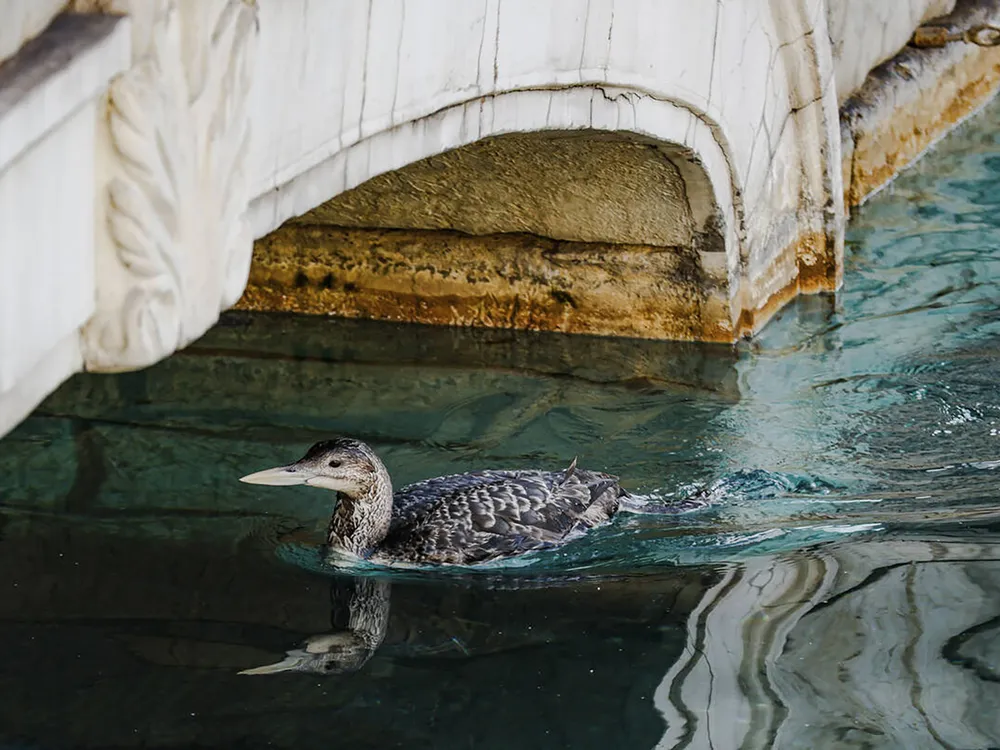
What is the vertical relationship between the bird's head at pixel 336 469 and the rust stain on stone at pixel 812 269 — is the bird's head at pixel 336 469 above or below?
below

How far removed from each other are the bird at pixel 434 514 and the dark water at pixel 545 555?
0.11 meters

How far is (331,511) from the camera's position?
19.7ft

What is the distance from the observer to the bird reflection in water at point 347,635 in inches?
176

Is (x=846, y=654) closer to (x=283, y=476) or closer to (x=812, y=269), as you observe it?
(x=283, y=476)

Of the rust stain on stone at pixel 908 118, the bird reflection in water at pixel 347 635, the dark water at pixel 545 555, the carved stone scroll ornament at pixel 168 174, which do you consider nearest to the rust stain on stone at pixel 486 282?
the dark water at pixel 545 555

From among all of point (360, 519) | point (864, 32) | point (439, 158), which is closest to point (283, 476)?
point (360, 519)

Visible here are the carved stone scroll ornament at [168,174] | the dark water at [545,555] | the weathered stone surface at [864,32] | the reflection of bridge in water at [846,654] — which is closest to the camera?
the carved stone scroll ornament at [168,174]

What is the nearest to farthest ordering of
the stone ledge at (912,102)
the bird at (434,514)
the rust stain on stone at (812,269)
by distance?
1. the bird at (434,514)
2. the rust stain on stone at (812,269)
3. the stone ledge at (912,102)

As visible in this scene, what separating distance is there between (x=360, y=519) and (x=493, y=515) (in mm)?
422

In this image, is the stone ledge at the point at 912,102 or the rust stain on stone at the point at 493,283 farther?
the stone ledge at the point at 912,102

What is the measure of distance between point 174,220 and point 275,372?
3926 millimetres

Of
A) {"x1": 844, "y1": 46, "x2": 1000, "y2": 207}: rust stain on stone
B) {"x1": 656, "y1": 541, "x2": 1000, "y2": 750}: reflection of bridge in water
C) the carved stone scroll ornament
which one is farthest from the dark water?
{"x1": 844, "y1": 46, "x2": 1000, "y2": 207}: rust stain on stone

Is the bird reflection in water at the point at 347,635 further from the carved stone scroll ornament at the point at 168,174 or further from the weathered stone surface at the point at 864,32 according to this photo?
the weathered stone surface at the point at 864,32

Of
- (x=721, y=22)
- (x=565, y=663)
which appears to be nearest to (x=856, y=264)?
(x=721, y=22)
